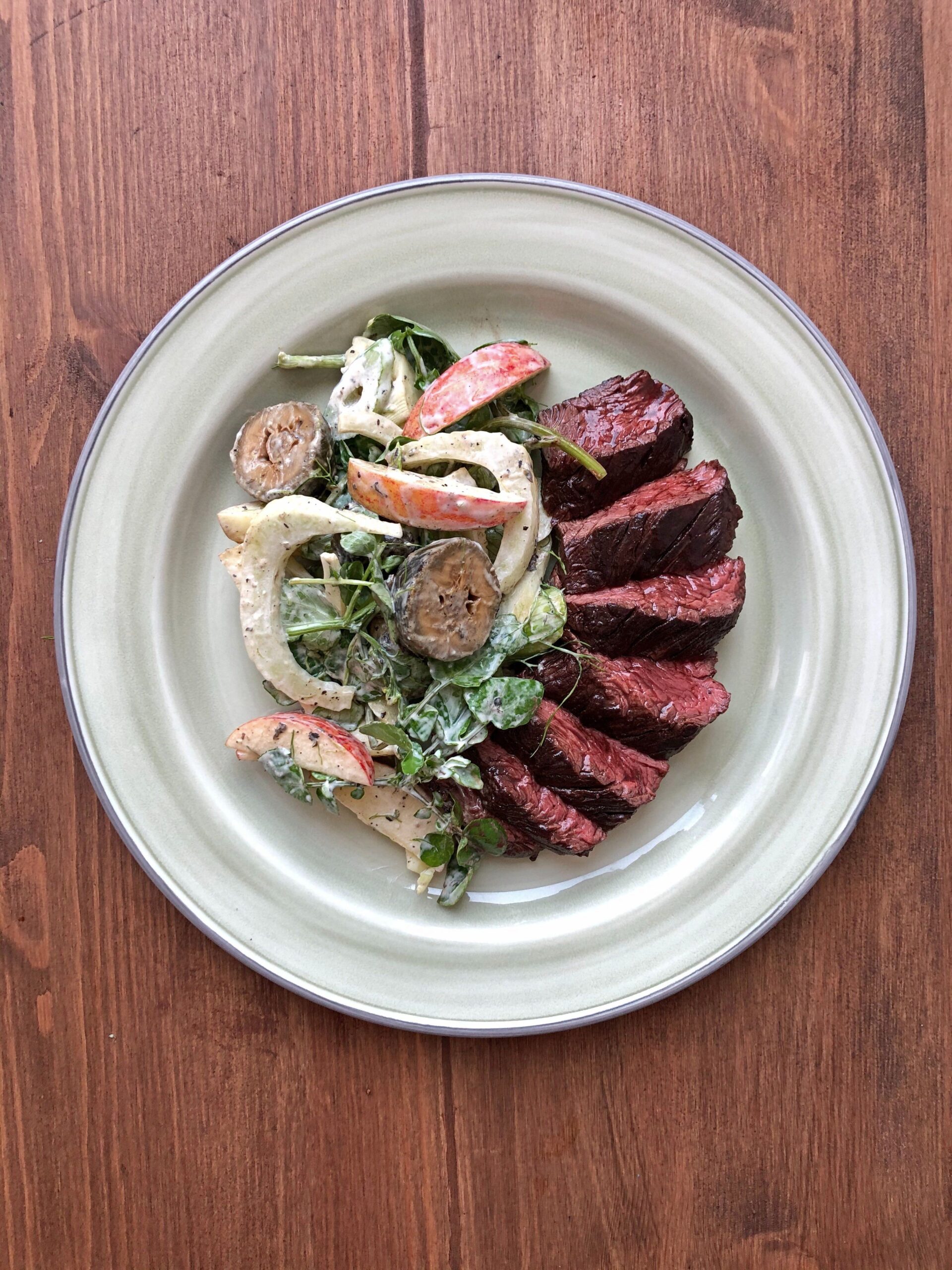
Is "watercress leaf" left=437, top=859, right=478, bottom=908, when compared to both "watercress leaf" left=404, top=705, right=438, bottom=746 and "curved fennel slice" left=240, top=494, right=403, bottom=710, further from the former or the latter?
"curved fennel slice" left=240, top=494, right=403, bottom=710

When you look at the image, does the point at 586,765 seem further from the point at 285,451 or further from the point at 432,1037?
the point at 285,451

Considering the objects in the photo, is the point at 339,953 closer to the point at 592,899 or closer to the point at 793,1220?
the point at 592,899

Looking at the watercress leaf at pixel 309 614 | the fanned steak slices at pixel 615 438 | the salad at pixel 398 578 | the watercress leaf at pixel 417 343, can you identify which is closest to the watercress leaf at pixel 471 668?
the salad at pixel 398 578

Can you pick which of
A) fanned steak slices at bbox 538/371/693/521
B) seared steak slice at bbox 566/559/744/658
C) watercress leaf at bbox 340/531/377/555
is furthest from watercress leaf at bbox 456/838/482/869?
fanned steak slices at bbox 538/371/693/521

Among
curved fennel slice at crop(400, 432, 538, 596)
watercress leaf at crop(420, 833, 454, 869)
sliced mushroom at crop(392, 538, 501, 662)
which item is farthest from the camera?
watercress leaf at crop(420, 833, 454, 869)

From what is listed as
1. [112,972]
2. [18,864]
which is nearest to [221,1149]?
[112,972]

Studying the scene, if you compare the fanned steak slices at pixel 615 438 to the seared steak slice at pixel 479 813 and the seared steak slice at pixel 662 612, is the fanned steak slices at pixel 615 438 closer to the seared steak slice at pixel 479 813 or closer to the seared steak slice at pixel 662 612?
the seared steak slice at pixel 662 612
